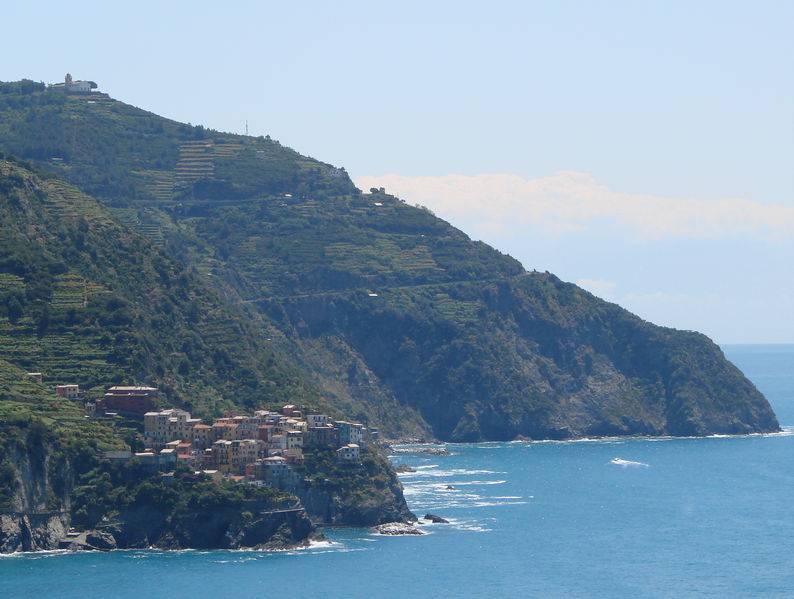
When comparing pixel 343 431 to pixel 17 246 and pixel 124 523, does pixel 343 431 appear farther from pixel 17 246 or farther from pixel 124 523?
pixel 17 246

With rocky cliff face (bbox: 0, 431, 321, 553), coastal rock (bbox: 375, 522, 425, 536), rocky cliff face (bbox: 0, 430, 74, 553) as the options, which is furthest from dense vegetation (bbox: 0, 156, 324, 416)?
coastal rock (bbox: 375, 522, 425, 536)

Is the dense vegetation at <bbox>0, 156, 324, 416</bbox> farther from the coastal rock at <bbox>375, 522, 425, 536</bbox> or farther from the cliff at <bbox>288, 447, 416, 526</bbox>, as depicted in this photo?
the coastal rock at <bbox>375, 522, 425, 536</bbox>

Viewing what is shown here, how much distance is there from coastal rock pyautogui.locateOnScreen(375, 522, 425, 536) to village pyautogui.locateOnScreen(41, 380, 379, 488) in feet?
21.5

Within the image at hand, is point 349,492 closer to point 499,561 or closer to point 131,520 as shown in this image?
point 499,561

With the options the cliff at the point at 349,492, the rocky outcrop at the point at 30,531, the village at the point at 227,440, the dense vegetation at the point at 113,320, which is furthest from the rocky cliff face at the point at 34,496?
the cliff at the point at 349,492

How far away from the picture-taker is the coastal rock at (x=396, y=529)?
155m

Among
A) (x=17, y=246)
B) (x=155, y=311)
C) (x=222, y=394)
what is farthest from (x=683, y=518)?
(x=17, y=246)

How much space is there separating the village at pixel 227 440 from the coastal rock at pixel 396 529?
6540 millimetres

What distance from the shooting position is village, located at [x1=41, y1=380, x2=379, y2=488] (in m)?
150

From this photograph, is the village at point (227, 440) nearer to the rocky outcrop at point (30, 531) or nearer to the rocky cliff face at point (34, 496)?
the rocky cliff face at point (34, 496)

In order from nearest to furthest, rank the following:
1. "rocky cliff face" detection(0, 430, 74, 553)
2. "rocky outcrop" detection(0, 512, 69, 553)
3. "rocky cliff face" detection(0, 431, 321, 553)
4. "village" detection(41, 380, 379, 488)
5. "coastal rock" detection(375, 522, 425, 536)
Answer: "rocky outcrop" detection(0, 512, 69, 553) → "rocky cliff face" detection(0, 430, 74, 553) → "rocky cliff face" detection(0, 431, 321, 553) → "village" detection(41, 380, 379, 488) → "coastal rock" detection(375, 522, 425, 536)

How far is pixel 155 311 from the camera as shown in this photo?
7352 inches

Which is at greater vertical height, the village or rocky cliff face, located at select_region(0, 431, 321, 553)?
the village

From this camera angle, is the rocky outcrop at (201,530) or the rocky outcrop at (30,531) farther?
the rocky outcrop at (201,530)
